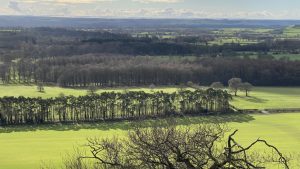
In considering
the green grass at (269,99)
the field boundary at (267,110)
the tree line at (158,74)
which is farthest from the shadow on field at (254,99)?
the tree line at (158,74)

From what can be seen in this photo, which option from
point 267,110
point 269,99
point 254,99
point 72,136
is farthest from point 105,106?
point 269,99

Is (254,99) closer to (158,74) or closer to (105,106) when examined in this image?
(105,106)

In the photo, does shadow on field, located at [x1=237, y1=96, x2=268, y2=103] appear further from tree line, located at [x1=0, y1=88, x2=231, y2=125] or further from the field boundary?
tree line, located at [x1=0, y1=88, x2=231, y2=125]

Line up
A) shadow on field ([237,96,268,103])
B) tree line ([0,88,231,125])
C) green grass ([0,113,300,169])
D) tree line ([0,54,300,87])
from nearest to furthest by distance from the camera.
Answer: green grass ([0,113,300,169]) → tree line ([0,88,231,125]) → shadow on field ([237,96,268,103]) → tree line ([0,54,300,87])

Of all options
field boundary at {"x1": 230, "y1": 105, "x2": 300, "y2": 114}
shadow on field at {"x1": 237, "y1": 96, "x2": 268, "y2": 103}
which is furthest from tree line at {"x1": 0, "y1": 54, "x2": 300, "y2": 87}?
field boundary at {"x1": 230, "y1": 105, "x2": 300, "y2": 114}

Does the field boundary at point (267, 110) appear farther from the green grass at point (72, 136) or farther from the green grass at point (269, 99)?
the green grass at point (72, 136)

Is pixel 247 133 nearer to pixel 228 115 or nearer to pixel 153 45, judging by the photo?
pixel 228 115
